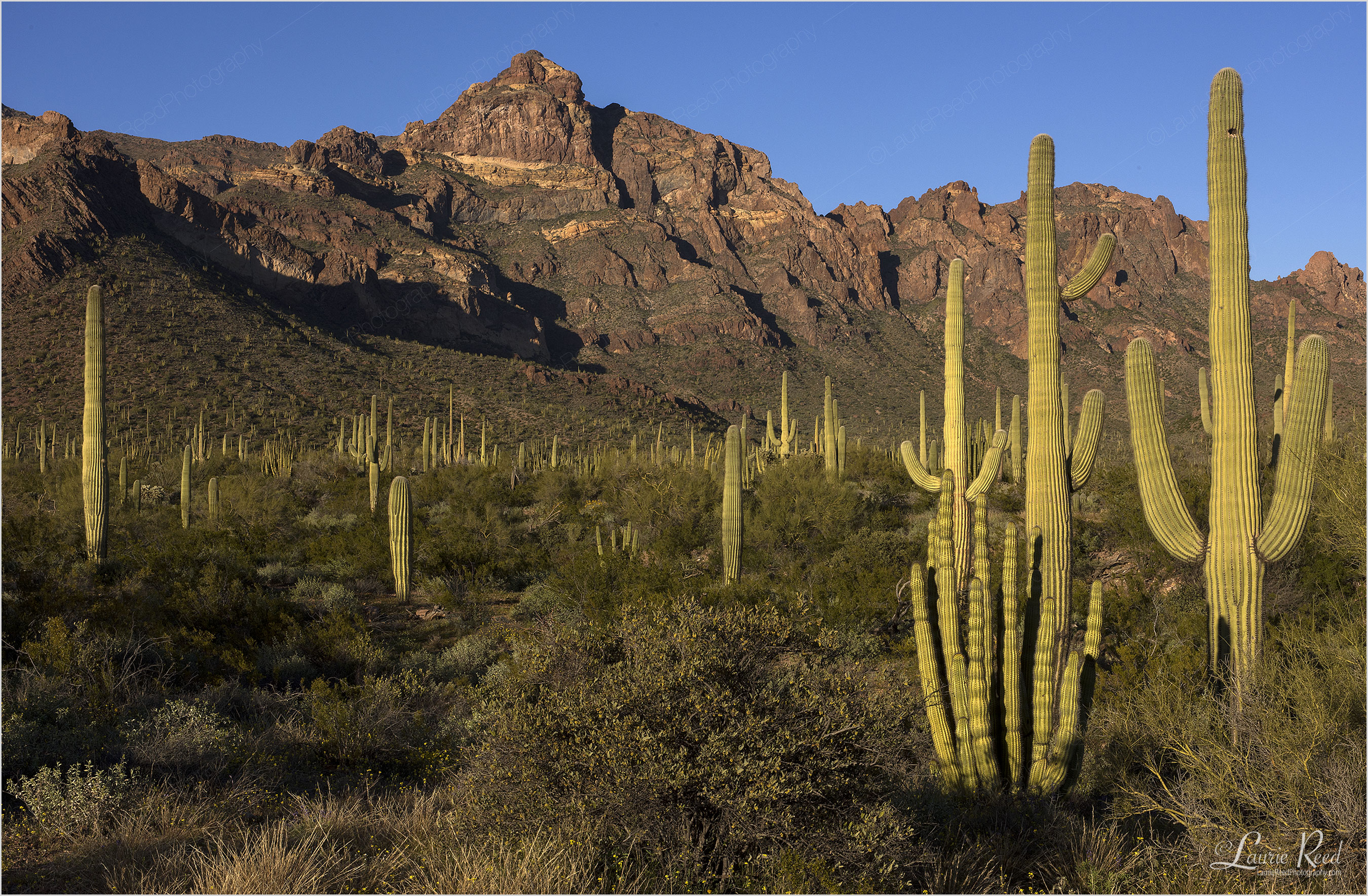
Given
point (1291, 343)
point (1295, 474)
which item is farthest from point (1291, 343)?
point (1295, 474)

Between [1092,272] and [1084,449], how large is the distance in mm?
1677

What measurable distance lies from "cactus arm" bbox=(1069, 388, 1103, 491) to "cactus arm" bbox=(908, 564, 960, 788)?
2.69 meters

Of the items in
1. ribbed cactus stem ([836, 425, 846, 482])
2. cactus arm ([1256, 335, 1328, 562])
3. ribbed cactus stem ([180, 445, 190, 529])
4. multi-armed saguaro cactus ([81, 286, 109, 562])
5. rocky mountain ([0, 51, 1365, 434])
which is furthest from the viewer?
rocky mountain ([0, 51, 1365, 434])

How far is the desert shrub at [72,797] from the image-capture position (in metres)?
4.95

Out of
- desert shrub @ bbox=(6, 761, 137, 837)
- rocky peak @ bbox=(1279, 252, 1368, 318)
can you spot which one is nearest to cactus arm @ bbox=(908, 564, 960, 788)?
desert shrub @ bbox=(6, 761, 137, 837)

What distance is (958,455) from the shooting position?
369 inches

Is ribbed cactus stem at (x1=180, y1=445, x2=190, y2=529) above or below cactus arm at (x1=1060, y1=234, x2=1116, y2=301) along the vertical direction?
below

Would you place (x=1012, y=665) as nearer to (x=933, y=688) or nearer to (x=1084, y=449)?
(x=933, y=688)

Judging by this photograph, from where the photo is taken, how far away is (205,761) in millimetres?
5895

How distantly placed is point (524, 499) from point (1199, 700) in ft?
63.6

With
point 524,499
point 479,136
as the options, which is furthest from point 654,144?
point 524,499

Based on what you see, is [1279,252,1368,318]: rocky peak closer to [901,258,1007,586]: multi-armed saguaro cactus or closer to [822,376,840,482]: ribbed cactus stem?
[822,376,840,482]: ribbed cactus stem

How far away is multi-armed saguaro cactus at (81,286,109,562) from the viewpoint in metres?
11.6
